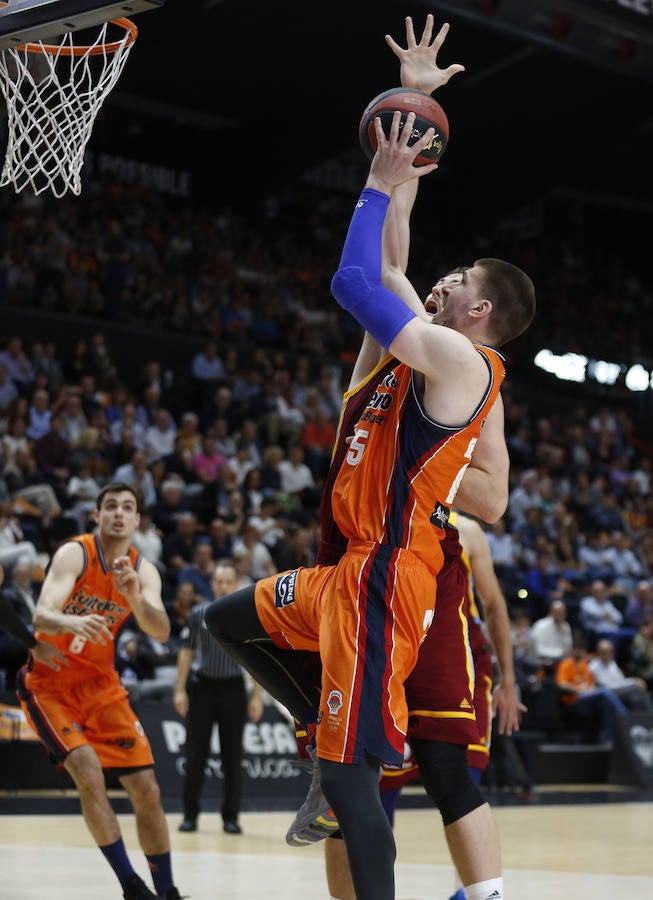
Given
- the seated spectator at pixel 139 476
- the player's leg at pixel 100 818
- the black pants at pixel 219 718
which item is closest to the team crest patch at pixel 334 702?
the player's leg at pixel 100 818

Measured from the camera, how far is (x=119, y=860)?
568 cm

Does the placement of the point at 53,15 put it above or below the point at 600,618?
above

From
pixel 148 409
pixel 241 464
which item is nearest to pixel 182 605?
pixel 241 464

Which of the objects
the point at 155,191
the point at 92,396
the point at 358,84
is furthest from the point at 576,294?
the point at 92,396

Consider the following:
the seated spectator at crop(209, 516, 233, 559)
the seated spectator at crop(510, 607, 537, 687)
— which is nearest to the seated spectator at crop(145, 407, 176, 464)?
the seated spectator at crop(209, 516, 233, 559)

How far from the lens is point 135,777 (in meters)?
5.96

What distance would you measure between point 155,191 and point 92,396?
6822mm

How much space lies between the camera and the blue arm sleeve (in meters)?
3.77

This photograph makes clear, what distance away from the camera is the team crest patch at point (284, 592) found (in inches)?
158

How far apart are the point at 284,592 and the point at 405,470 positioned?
0.54 metres

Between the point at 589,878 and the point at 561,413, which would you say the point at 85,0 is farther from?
the point at 561,413

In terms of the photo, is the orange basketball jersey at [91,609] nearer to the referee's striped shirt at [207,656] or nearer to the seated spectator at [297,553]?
the referee's striped shirt at [207,656]

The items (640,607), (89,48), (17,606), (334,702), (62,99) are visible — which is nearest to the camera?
(334,702)

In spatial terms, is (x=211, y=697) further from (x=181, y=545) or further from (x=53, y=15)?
(x=53, y=15)
